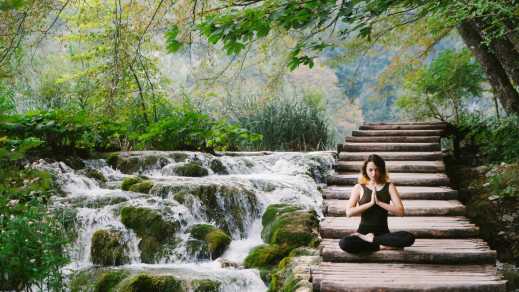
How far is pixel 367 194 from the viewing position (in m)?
4.13

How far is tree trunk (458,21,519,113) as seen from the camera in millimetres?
7203

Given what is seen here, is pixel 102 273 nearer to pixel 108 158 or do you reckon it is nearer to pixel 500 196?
pixel 108 158

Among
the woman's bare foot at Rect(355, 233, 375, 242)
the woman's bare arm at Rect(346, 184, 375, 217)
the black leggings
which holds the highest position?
the woman's bare arm at Rect(346, 184, 375, 217)

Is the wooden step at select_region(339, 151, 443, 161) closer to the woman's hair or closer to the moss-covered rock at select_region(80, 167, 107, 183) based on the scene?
the woman's hair

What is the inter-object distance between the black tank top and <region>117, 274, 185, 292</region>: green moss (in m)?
1.99

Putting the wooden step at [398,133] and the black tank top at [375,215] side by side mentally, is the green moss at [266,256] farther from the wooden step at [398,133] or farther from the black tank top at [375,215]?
the wooden step at [398,133]

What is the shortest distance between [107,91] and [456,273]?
3.05 m

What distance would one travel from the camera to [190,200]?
6965mm

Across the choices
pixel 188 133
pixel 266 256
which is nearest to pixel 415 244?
pixel 266 256

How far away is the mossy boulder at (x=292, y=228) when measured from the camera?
19.6 feet

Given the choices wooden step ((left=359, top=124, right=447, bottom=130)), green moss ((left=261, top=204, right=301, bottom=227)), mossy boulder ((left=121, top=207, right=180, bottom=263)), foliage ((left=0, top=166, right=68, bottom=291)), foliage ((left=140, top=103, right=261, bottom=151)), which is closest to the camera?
foliage ((left=0, top=166, right=68, bottom=291))

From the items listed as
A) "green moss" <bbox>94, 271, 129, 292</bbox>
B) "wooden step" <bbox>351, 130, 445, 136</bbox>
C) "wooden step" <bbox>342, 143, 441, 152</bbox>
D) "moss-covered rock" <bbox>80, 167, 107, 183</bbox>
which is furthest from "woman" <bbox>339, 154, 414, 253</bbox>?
"moss-covered rock" <bbox>80, 167, 107, 183</bbox>

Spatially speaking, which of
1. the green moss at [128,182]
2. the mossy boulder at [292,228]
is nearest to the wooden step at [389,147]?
the mossy boulder at [292,228]

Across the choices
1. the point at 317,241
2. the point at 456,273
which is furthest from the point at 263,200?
the point at 456,273
